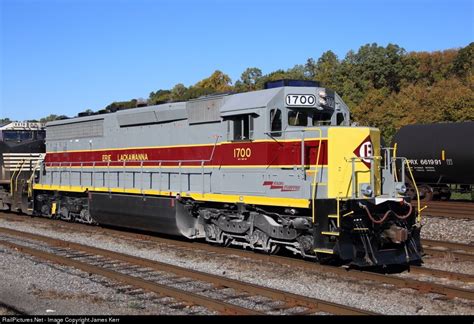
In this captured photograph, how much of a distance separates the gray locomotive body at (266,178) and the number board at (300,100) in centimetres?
2

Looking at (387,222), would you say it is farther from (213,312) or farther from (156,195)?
(156,195)

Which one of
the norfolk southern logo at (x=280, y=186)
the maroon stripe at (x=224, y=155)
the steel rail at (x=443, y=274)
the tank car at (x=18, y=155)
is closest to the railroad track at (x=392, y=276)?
the steel rail at (x=443, y=274)

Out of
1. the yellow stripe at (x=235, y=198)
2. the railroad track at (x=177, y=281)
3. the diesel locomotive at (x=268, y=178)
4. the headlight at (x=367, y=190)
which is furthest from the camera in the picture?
the yellow stripe at (x=235, y=198)

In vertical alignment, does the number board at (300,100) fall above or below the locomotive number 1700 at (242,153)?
above

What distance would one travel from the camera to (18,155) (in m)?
21.5

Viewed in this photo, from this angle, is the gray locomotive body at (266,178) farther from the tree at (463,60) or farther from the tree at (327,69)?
the tree at (463,60)

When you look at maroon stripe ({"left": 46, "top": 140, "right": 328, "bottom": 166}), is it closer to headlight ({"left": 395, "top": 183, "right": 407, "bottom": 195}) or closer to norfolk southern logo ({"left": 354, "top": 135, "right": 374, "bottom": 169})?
norfolk southern logo ({"left": 354, "top": 135, "right": 374, "bottom": 169})

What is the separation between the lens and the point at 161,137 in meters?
14.3

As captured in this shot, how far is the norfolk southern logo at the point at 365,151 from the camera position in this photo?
10328 millimetres

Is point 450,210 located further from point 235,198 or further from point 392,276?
point 392,276

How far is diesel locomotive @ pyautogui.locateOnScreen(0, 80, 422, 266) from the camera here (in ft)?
32.1
